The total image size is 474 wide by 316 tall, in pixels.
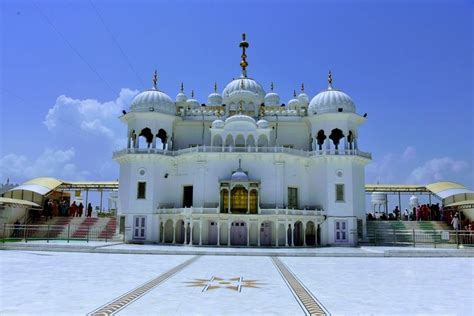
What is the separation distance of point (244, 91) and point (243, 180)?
401 inches

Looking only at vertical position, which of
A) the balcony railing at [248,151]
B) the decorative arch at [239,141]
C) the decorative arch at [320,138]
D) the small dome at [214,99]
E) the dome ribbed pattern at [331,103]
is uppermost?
the small dome at [214,99]

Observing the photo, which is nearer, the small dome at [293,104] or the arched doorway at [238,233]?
the arched doorway at [238,233]

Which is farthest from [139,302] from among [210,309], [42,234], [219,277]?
[42,234]

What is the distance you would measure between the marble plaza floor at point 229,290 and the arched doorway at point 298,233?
54.2 feet

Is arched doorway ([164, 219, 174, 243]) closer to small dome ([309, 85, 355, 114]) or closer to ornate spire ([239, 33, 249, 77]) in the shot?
small dome ([309, 85, 355, 114])

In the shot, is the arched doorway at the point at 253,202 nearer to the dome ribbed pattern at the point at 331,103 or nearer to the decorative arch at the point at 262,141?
the decorative arch at the point at 262,141

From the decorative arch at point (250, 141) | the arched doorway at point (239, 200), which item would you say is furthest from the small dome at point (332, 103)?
the arched doorway at point (239, 200)

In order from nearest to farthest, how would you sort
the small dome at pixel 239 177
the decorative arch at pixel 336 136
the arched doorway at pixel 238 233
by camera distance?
the small dome at pixel 239 177 → the arched doorway at pixel 238 233 → the decorative arch at pixel 336 136

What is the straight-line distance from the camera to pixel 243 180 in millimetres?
34531

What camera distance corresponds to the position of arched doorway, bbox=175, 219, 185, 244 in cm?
3644

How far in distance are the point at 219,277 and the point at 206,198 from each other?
20.7m

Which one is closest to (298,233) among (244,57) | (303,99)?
(303,99)

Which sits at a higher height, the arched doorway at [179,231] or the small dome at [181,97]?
the small dome at [181,97]

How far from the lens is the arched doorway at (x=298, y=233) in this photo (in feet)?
119
